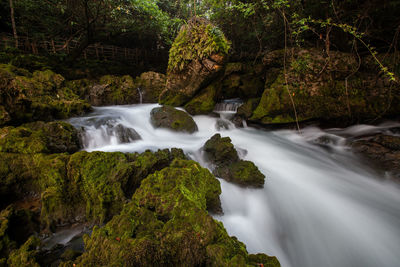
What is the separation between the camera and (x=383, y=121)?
5590 mm

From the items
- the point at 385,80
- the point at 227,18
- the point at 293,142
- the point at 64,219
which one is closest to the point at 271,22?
the point at 227,18

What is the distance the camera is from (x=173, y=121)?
629 centimetres

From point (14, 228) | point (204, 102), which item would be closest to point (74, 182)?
point (14, 228)

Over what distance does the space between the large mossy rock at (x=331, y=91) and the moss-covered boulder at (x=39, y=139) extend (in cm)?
628

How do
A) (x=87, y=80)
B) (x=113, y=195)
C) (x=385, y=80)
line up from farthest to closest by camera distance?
(x=87, y=80), (x=385, y=80), (x=113, y=195)

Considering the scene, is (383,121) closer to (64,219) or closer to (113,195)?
(113,195)

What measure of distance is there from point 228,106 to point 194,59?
270 centimetres

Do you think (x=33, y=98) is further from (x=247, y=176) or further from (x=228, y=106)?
(x=228, y=106)

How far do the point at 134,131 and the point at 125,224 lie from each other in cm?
450

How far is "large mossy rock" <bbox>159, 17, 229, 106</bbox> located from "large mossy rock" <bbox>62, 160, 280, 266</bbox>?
570 centimetres

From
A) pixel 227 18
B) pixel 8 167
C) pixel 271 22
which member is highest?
pixel 227 18

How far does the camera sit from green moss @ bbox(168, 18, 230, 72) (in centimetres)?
625

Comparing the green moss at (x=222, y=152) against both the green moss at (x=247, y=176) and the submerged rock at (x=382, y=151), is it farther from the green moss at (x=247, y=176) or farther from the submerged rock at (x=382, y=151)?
the submerged rock at (x=382, y=151)

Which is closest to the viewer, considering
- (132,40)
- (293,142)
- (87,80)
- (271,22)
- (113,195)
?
(113,195)
